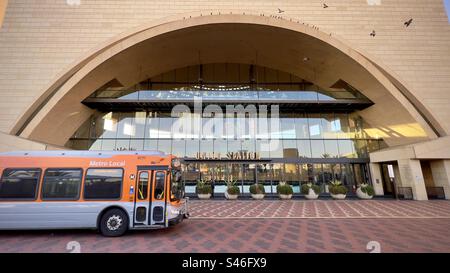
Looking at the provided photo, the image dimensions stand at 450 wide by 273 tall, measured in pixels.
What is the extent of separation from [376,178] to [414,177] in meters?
3.03

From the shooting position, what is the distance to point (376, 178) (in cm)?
1689

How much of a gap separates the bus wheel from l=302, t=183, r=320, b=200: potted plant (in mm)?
13288

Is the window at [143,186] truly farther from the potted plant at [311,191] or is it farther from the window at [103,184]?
the potted plant at [311,191]

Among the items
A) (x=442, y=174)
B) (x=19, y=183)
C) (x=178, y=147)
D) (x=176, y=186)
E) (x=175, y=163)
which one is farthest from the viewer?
(x=178, y=147)

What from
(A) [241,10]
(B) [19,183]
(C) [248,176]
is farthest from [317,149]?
(B) [19,183]

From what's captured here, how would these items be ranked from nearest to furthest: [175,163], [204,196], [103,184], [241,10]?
1. [103,184]
2. [175,163]
3. [204,196]
4. [241,10]

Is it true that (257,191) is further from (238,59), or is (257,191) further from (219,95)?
(238,59)

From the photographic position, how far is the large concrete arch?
14797mm

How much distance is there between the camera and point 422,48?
15844 millimetres

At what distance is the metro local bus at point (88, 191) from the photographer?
260 inches

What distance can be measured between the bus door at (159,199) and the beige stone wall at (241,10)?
1442 centimetres

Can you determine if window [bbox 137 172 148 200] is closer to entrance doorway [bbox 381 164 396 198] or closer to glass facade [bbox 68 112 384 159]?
glass facade [bbox 68 112 384 159]

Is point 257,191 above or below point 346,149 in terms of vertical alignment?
below

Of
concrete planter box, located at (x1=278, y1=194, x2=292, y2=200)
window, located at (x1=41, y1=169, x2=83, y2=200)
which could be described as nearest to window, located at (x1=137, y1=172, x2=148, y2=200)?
window, located at (x1=41, y1=169, x2=83, y2=200)
